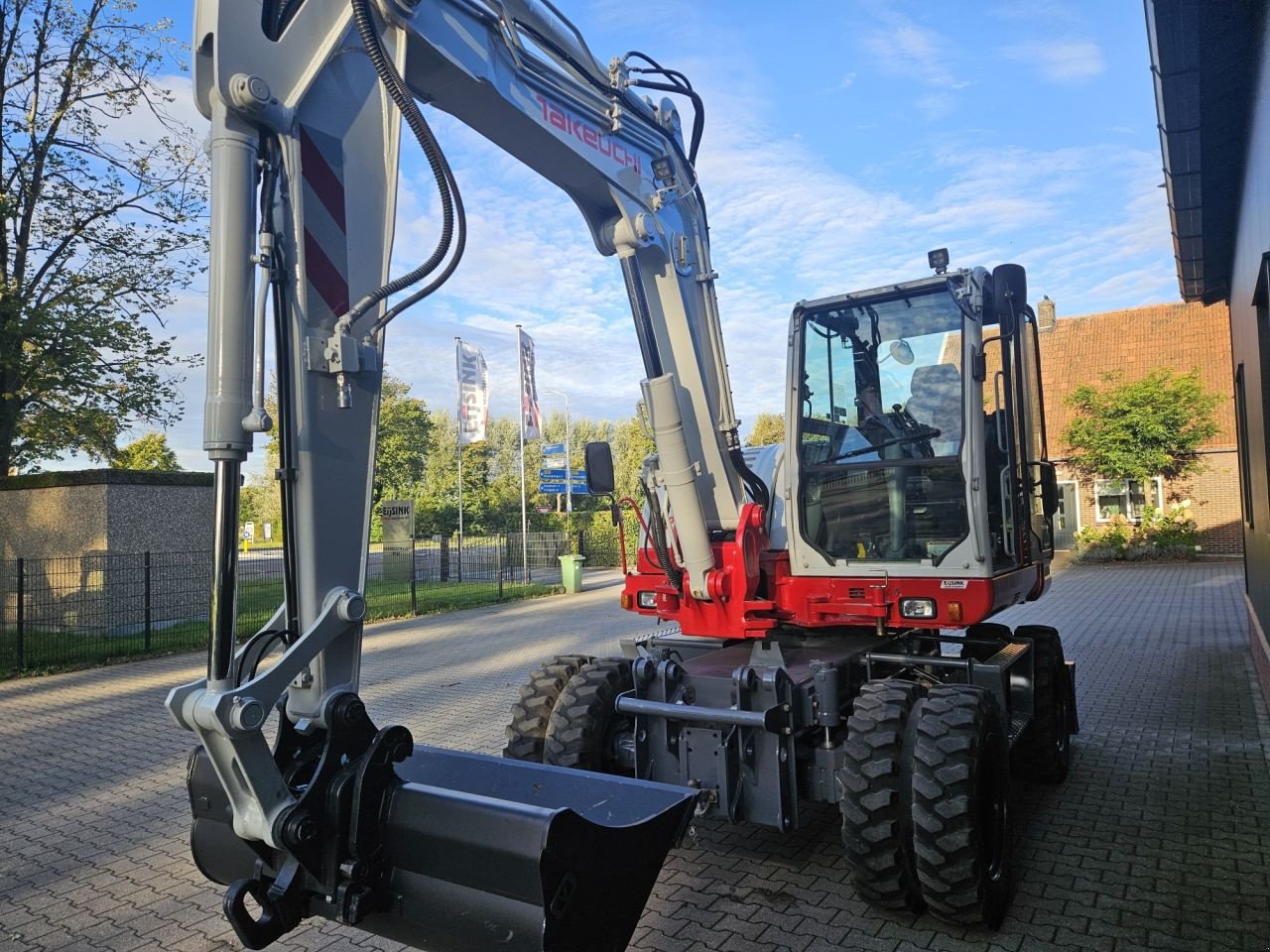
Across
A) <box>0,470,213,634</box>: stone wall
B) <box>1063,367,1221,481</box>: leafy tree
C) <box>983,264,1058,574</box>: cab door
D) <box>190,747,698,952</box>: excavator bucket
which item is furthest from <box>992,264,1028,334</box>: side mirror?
<box>1063,367,1221,481</box>: leafy tree

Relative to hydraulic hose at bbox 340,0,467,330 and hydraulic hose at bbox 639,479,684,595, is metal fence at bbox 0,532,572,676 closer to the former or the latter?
hydraulic hose at bbox 639,479,684,595

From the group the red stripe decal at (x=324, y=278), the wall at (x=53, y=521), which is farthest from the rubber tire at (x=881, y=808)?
the wall at (x=53, y=521)

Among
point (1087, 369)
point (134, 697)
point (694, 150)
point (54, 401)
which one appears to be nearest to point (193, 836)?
point (694, 150)

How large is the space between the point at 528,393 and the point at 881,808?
18.3 m

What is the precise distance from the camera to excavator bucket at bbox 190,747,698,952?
2330mm

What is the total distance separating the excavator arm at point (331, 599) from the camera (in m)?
2.42

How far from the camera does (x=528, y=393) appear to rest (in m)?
21.2

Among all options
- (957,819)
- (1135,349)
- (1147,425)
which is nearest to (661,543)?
(957,819)

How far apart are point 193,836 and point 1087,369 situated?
29986 millimetres

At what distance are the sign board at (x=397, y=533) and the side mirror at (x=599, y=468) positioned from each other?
581 inches

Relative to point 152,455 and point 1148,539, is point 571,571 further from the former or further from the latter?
point 152,455

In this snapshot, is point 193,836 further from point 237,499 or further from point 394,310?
point 394,310

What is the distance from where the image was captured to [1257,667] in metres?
8.69

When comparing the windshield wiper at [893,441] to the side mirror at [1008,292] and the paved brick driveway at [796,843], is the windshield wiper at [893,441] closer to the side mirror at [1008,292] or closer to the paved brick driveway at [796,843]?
the side mirror at [1008,292]
